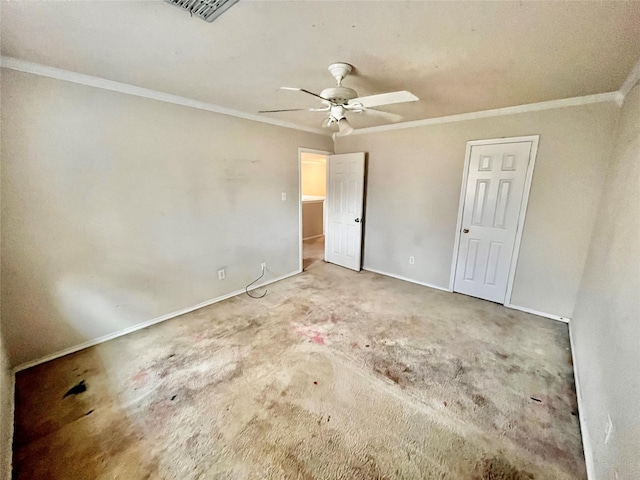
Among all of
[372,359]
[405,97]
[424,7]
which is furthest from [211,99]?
[372,359]

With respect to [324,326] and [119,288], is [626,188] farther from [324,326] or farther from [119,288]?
[119,288]

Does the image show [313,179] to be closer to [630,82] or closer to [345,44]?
[345,44]

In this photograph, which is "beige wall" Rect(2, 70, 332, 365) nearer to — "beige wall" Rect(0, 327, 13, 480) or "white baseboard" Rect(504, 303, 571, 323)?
"beige wall" Rect(0, 327, 13, 480)

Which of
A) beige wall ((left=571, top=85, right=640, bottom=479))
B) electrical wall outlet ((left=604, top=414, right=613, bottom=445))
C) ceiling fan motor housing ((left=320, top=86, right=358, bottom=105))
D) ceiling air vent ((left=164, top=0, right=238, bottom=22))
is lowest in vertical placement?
electrical wall outlet ((left=604, top=414, right=613, bottom=445))

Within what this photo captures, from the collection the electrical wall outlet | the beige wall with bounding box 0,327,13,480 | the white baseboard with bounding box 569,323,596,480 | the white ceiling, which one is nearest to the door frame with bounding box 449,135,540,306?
the white ceiling

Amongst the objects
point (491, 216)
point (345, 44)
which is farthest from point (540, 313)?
point (345, 44)

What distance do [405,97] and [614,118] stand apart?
7.11 feet

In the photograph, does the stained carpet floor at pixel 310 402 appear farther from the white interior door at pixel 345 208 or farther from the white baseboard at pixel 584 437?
the white interior door at pixel 345 208

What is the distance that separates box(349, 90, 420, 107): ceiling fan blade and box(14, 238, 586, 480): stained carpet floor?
214 cm

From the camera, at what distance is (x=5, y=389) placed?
1721 mm

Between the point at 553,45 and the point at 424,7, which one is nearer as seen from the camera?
the point at 424,7

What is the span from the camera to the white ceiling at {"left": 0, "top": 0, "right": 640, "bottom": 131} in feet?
4.36

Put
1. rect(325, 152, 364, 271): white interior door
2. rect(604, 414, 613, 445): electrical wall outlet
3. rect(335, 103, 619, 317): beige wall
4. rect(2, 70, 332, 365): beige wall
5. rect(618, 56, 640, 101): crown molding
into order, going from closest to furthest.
Answer: rect(604, 414, 613, 445): electrical wall outlet, rect(618, 56, 640, 101): crown molding, rect(2, 70, 332, 365): beige wall, rect(335, 103, 619, 317): beige wall, rect(325, 152, 364, 271): white interior door

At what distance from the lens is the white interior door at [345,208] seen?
14.1ft
